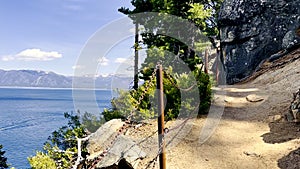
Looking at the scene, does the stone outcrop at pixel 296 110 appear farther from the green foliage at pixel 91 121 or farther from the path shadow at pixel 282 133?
the green foliage at pixel 91 121

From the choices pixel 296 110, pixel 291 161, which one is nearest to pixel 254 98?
pixel 296 110

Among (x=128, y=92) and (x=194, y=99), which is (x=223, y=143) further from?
(x=128, y=92)

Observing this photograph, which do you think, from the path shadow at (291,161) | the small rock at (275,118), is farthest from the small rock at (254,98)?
the path shadow at (291,161)

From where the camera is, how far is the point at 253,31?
46.0 feet

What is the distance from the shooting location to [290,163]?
4.03 meters

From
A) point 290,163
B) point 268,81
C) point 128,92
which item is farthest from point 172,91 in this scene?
point 268,81

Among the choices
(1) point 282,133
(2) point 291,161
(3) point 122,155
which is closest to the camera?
(2) point 291,161

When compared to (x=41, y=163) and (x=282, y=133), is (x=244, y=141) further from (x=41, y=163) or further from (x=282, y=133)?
(x=41, y=163)

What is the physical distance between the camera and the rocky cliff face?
41.9ft

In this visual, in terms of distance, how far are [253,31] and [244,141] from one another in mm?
10168

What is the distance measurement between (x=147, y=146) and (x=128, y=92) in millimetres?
2137

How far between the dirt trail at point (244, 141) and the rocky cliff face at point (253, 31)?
21.1 feet

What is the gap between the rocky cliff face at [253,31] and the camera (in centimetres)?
1278

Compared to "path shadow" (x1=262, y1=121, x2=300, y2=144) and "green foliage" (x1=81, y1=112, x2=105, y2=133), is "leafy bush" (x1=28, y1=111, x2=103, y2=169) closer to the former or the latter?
"green foliage" (x1=81, y1=112, x2=105, y2=133)
